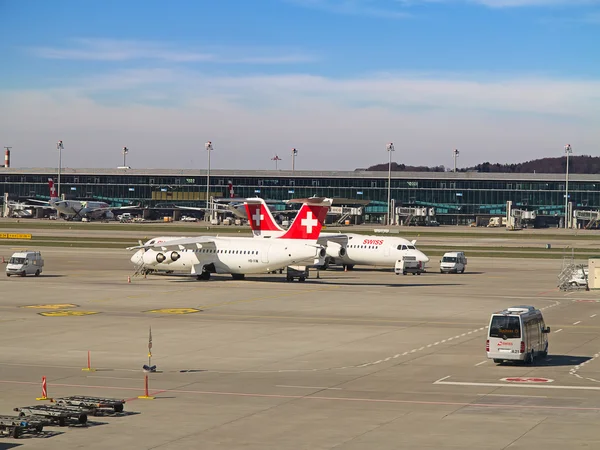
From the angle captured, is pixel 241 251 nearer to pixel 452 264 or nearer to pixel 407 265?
pixel 407 265

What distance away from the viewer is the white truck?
97.9m

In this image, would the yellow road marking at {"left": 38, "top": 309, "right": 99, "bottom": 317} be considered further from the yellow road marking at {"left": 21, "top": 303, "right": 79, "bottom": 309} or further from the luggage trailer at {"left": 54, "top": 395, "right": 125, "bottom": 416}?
the luggage trailer at {"left": 54, "top": 395, "right": 125, "bottom": 416}

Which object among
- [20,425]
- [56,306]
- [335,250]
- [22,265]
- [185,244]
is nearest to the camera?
[20,425]

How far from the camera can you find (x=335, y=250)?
102 m

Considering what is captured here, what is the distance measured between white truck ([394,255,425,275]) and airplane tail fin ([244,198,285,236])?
13438mm

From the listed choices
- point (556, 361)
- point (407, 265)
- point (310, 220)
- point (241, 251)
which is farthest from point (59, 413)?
point (407, 265)

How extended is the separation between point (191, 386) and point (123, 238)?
375 ft

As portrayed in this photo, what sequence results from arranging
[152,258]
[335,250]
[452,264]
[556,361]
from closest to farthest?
[556,361] → [152,258] → [452,264] → [335,250]

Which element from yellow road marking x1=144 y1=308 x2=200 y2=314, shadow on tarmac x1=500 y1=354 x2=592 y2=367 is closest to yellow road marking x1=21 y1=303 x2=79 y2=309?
yellow road marking x1=144 y1=308 x2=200 y2=314

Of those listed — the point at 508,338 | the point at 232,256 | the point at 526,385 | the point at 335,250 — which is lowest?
the point at 526,385

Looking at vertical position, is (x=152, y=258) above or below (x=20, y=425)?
above

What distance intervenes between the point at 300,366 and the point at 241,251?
4374 centimetres

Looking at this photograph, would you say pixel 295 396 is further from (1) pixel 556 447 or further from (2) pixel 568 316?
(2) pixel 568 316

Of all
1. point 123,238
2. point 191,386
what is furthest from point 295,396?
point 123,238
